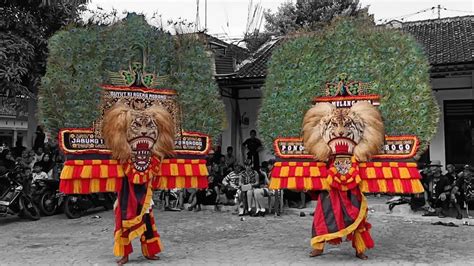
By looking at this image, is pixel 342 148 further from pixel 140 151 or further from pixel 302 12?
pixel 302 12

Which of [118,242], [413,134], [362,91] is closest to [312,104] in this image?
[362,91]

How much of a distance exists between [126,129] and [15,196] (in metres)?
4.82

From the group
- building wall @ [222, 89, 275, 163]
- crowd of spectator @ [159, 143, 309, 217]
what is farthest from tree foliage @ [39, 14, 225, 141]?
building wall @ [222, 89, 275, 163]

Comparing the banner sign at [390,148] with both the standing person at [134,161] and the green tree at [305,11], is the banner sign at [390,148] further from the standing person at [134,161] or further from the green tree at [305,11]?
the green tree at [305,11]

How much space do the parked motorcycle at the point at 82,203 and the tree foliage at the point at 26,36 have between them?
2317 millimetres

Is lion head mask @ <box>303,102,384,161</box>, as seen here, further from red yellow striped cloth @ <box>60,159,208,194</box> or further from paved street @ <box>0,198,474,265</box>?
red yellow striped cloth @ <box>60,159,208,194</box>

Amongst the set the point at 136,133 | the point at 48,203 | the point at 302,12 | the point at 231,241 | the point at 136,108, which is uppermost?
the point at 302,12

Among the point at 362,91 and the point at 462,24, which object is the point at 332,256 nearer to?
the point at 362,91

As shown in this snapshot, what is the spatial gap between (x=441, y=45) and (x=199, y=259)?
9.02 m

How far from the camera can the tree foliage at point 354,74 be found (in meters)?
5.62

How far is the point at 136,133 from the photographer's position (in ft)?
18.5

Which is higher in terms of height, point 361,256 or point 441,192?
point 441,192

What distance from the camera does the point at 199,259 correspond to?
19.9 feet

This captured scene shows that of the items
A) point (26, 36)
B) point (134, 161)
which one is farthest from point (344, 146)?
point (26, 36)
